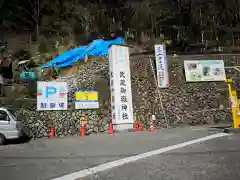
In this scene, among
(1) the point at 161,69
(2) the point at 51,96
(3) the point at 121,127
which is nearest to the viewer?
(2) the point at 51,96

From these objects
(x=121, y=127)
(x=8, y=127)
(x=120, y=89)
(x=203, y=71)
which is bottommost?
(x=121, y=127)

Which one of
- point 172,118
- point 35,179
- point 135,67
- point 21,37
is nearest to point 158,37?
point 135,67

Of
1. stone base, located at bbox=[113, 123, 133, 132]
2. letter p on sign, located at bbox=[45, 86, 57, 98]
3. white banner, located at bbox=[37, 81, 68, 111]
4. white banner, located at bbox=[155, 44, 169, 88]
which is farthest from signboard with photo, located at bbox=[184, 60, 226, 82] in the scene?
letter p on sign, located at bbox=[45, 86, 57, 98]

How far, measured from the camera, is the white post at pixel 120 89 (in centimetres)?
1695

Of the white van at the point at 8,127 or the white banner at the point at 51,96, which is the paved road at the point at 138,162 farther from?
the white banner at the point at 51,96

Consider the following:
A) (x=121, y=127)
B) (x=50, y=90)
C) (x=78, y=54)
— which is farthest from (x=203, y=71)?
(x=50, y=90)

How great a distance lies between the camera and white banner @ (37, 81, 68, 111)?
16547 mm

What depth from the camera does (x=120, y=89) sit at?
17375mm

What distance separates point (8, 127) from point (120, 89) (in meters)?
6.23

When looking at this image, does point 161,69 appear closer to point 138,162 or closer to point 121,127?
point 121,127

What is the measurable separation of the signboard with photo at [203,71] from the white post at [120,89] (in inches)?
207

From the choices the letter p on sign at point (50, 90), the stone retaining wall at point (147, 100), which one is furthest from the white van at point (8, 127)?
the letter p on sign at point (50, 90)

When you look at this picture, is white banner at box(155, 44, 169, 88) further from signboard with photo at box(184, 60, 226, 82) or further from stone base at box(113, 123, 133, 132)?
stone base at box(113, 123, 133, 132)

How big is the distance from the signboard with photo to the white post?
5263mm
